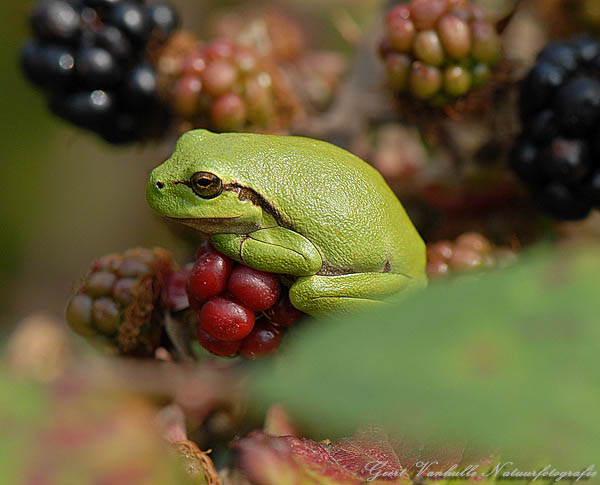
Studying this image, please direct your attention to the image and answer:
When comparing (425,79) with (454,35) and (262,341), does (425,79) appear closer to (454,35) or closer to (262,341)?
(454,35)

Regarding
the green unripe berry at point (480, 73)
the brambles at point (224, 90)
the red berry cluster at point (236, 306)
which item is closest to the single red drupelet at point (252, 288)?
the red berry cluster at point (236, 306)

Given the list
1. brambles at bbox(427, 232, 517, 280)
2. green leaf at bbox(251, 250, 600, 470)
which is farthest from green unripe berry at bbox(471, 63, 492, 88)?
green leaf at bbox(251, 250, 600, 470)

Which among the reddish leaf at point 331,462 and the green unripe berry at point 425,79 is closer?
the reddish leaf at point 331,462

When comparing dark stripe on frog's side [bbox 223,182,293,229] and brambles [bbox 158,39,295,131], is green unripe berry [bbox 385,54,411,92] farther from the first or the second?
dark stripe on frog's side [bbox 223,182,293,229]

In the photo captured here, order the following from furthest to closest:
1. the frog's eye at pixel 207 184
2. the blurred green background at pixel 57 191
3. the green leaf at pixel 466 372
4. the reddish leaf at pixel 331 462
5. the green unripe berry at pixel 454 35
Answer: the blurred green background at pixel 57 191
the green unripe berry at pixel 454 35
the frog's eye at pixel 207 184
the reddish leaf at pixel 331 462
the green leaf at pixel 466 372

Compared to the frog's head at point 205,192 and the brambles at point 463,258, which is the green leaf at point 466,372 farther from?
the brambles at point 463,258

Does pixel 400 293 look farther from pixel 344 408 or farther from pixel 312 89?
pixel 312 89

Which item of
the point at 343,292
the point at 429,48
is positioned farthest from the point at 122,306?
the point at 429,48
